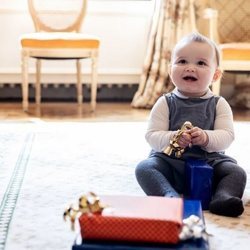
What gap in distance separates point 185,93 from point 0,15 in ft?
7.86

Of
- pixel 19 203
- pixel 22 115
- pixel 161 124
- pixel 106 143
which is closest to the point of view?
pixel 19 203

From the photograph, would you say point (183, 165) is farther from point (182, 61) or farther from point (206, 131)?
point (182, 61)

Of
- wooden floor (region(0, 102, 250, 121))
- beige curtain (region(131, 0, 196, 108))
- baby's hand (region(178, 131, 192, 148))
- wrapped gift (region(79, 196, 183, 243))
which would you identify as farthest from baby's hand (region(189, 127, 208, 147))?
beige curtain (region(131, 0, 196, 108))

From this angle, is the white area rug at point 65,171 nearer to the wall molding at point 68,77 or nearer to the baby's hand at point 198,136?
the baby's hand at point 198,136

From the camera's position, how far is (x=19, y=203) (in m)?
1.39

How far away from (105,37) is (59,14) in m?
0.37

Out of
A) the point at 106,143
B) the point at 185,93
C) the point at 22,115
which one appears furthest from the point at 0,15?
the point at 185,93

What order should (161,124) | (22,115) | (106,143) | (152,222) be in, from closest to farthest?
(152,222), (161,124), (106,143), (22,115)

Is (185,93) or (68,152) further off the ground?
(185,93)

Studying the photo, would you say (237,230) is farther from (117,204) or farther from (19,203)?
(19,203)

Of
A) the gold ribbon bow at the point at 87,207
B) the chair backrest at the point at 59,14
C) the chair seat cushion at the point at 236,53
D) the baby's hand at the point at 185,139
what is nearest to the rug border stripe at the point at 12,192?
the gold ribbon bow at the point at 87,207

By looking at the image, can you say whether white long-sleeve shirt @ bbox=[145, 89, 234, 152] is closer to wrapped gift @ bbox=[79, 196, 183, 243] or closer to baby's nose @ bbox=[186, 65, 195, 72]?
baby's nose @ bbox=[186, 65, 195, 72]

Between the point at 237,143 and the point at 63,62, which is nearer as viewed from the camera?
the point at 237,143

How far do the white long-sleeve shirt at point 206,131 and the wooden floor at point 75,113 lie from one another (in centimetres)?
150
